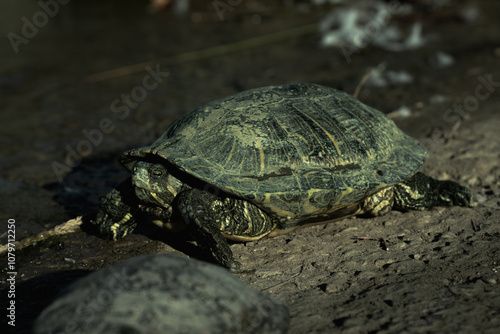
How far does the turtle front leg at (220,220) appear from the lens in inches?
140

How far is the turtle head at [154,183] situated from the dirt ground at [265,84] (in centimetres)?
49

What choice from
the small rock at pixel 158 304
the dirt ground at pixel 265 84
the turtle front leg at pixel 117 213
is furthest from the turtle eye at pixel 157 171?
the small rock at pixel 158 304

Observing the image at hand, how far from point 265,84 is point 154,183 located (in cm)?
437

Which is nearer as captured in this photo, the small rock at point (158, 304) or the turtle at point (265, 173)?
the small rock at point (158, 304)

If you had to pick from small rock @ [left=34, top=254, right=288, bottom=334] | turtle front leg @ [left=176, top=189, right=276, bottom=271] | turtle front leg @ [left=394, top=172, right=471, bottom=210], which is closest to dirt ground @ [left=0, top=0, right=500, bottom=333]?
turtle front leg @ [left=394, top=172, right=471, bottom=210]

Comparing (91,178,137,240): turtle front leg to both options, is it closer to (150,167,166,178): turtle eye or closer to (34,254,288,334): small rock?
(150,167,166,178): turtle eye

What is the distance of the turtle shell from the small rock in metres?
0.97

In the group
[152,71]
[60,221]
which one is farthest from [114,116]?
[60,221]

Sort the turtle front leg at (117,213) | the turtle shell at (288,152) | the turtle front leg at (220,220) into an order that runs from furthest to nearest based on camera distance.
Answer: the turtle front leg at (117,213)
the turtle shell at (288,152)
the turtle front leg at (220,220)

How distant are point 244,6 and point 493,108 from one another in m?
7.24

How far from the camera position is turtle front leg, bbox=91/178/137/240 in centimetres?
415

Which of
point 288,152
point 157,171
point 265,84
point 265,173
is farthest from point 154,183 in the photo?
point 265,84

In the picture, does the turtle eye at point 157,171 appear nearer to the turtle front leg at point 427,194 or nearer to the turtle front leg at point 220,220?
the turtle front leg at point 220,220

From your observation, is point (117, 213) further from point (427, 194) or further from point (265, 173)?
point (427, 194)
